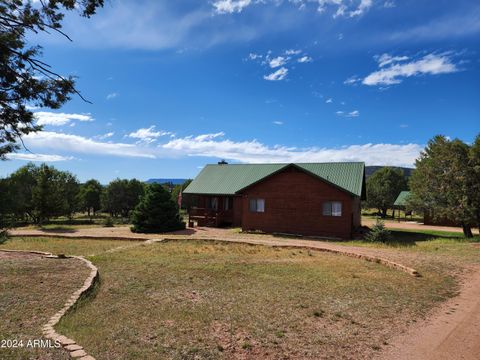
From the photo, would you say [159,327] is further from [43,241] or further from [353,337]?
[43,241]

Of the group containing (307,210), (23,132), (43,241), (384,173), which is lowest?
(43,241)

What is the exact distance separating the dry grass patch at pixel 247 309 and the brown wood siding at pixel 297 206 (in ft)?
34.2

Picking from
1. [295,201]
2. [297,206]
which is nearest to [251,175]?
[295,201]

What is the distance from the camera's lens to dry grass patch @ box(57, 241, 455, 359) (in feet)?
20.9

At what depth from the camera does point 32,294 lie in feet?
30.6

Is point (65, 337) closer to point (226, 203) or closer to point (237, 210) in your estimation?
point (237, 210)

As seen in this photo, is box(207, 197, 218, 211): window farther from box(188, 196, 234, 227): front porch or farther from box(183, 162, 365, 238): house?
box(183, 162, 365, 238): house

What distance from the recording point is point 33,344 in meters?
6.08

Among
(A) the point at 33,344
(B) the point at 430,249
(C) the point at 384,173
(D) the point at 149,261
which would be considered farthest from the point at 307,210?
(C) the point at 384,173

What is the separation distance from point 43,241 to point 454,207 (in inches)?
1145

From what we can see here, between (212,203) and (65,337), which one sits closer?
(65,337)

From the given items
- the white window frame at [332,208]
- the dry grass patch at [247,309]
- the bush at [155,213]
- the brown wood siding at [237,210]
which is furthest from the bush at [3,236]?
the brown wood siding at [237,210]

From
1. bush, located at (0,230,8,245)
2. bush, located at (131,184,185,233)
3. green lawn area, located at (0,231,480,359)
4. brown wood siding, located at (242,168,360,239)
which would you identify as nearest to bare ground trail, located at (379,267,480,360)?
green lawn area, located at (0,231,480,359)

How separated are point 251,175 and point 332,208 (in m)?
10.6
